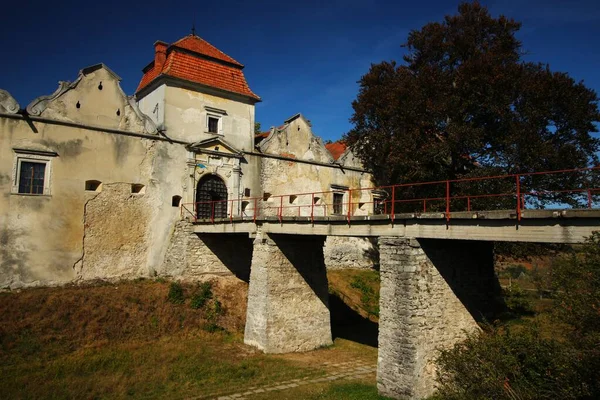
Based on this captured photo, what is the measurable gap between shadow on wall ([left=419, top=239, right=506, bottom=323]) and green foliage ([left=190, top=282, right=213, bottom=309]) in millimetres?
9024

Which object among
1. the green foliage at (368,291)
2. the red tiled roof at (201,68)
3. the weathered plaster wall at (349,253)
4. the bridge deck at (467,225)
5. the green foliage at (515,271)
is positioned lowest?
the green foliage at (515,271)

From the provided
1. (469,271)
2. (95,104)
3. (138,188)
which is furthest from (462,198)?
(95,104)

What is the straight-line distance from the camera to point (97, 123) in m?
16.7

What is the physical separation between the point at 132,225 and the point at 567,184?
16922 millimetres

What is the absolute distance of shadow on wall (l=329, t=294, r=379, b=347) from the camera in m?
16.0

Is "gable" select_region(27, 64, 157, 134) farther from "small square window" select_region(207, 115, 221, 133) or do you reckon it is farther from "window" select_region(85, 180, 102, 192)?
"small square window" select_region(207, 115, 221, 133)

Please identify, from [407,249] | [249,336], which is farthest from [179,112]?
[407,249]

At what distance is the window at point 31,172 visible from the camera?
14.9 meters

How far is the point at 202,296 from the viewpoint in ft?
52.5

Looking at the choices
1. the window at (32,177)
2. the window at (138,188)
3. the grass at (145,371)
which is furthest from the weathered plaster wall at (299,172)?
the window at (32,177)

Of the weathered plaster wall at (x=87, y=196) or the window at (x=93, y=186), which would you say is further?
the window at (x=93, y=186)

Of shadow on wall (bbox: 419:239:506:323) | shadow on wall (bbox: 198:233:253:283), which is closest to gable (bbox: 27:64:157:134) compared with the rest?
shadow on wall (bbox: 198:233:253:283)

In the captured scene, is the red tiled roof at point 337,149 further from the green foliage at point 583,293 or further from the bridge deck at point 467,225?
the green foliage at point 583,293

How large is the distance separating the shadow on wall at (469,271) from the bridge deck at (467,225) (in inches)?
23.7
